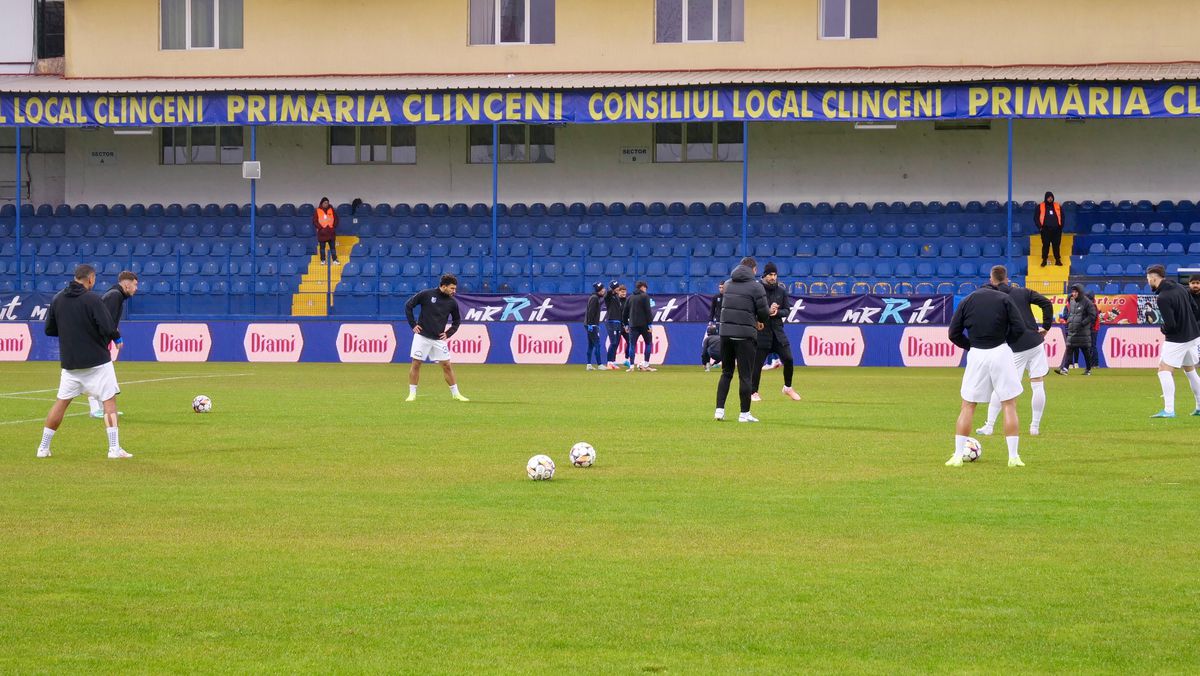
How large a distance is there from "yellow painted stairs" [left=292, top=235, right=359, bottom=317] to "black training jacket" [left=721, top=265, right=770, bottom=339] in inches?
861

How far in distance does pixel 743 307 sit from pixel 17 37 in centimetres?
3721

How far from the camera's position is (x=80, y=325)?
52.9 feet

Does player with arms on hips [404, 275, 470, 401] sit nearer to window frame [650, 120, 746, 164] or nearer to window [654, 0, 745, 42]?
window frame [650, 120, 746, 164]

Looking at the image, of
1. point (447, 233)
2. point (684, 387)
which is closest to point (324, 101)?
point (447, 233)

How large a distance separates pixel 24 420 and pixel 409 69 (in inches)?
1091

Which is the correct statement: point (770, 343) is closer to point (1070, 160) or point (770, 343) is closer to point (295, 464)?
point (295, 464)

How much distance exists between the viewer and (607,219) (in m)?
45.1

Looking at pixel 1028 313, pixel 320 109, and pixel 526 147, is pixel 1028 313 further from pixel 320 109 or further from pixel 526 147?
pixel 526 147

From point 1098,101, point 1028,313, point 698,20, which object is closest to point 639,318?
point 1098,101

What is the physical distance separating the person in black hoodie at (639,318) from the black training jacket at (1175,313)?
15.6 metres

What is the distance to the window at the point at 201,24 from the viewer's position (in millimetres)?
48156

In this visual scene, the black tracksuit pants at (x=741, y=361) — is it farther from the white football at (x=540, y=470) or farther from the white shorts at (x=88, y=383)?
the white shorts at (x=88, y=383)

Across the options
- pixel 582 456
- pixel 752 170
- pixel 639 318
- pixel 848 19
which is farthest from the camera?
pixel 752 170

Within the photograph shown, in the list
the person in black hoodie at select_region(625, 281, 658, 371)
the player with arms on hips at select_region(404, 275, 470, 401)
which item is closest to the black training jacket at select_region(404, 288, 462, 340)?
the player with arms on hips at select_region(404, 275, 470, 401)
